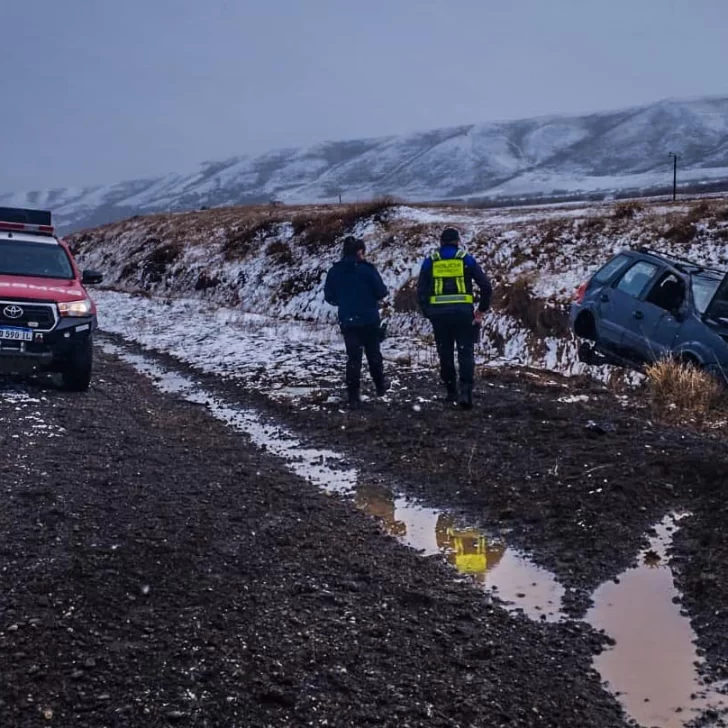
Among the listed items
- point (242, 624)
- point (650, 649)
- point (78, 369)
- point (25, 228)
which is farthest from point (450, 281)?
point (25, 228)

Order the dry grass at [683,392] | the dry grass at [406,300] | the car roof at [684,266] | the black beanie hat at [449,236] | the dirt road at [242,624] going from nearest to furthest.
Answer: the dirt road at [242,624] < the dry grass at [683,392] < the black beanie hat at [449,236] < the car roof at [684,266] < the dry grass at [406,300]

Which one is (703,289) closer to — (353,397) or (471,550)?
(353,397)

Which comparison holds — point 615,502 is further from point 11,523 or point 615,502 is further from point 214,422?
point 214,422

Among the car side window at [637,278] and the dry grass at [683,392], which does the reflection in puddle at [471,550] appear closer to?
Answer: the dry grass at [683,392]

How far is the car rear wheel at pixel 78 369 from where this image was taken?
10672 mm

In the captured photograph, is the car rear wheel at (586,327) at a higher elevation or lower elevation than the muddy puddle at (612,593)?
higher

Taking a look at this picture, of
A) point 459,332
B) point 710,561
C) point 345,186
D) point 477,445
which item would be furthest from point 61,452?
point 345,186

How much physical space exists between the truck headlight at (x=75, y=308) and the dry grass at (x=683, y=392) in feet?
22.4

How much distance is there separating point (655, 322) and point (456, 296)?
3289mm

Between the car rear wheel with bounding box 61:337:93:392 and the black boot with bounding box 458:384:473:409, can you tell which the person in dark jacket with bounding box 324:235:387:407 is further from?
the car rear wheel with bounding box 61:337:93:392

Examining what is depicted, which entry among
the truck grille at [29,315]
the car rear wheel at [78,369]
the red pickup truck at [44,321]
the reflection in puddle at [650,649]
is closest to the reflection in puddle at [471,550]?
the reflection in puddle at [650,649]

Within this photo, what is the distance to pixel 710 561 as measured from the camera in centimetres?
516

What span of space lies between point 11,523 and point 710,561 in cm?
Result: 423

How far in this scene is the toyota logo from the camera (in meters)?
10.5
